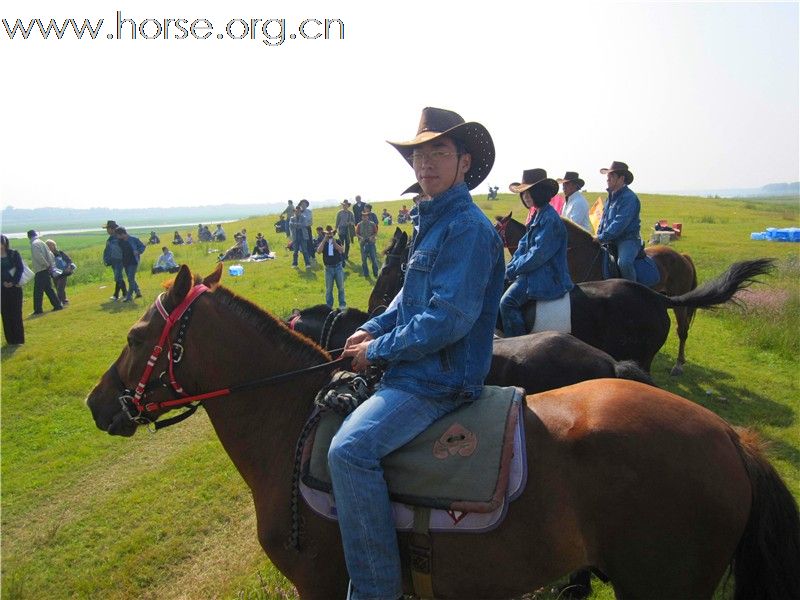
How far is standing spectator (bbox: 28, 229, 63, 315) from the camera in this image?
601 inches

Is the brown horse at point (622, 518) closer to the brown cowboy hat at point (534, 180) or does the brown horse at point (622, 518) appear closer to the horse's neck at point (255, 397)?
the horse's neck at point (255, 397)

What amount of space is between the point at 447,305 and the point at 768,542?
1982mm

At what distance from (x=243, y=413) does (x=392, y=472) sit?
3.66 ft

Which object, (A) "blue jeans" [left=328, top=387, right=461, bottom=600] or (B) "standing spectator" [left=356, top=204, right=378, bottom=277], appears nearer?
(A) "blue jeans" [left=328, top=387, right=461, bottom=600]

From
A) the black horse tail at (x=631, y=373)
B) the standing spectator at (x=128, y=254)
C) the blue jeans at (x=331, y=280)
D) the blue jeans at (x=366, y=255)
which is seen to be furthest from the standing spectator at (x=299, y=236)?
the black horse tail at (x=631, y=373)

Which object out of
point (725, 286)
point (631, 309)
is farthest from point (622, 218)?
point (631, 309)

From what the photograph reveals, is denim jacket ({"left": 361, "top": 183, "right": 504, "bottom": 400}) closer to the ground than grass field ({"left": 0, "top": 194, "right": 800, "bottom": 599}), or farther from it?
farther from it

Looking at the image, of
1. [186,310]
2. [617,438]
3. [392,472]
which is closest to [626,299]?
[617,438]

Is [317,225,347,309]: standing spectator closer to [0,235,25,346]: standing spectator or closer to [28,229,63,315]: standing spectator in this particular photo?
[0,235,25,346]: standing spectator

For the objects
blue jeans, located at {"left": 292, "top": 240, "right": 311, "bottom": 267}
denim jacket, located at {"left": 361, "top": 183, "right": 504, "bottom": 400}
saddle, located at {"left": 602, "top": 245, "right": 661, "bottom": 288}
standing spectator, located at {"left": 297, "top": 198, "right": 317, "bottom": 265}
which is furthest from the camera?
blue jeans, located at {"left": 292, "top": 240, "right": 311, "bottom": 267}

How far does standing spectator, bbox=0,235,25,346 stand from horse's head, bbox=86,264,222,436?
11.9 metres

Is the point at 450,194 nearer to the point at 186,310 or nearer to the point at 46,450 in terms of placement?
the point at 186,310

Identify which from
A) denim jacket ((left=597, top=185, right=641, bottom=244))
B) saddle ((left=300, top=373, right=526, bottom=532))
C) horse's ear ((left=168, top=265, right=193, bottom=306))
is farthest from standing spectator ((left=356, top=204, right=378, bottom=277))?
saddle ((left=300, top=373, right=526, bottom=532))

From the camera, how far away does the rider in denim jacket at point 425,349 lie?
96.7 inches
